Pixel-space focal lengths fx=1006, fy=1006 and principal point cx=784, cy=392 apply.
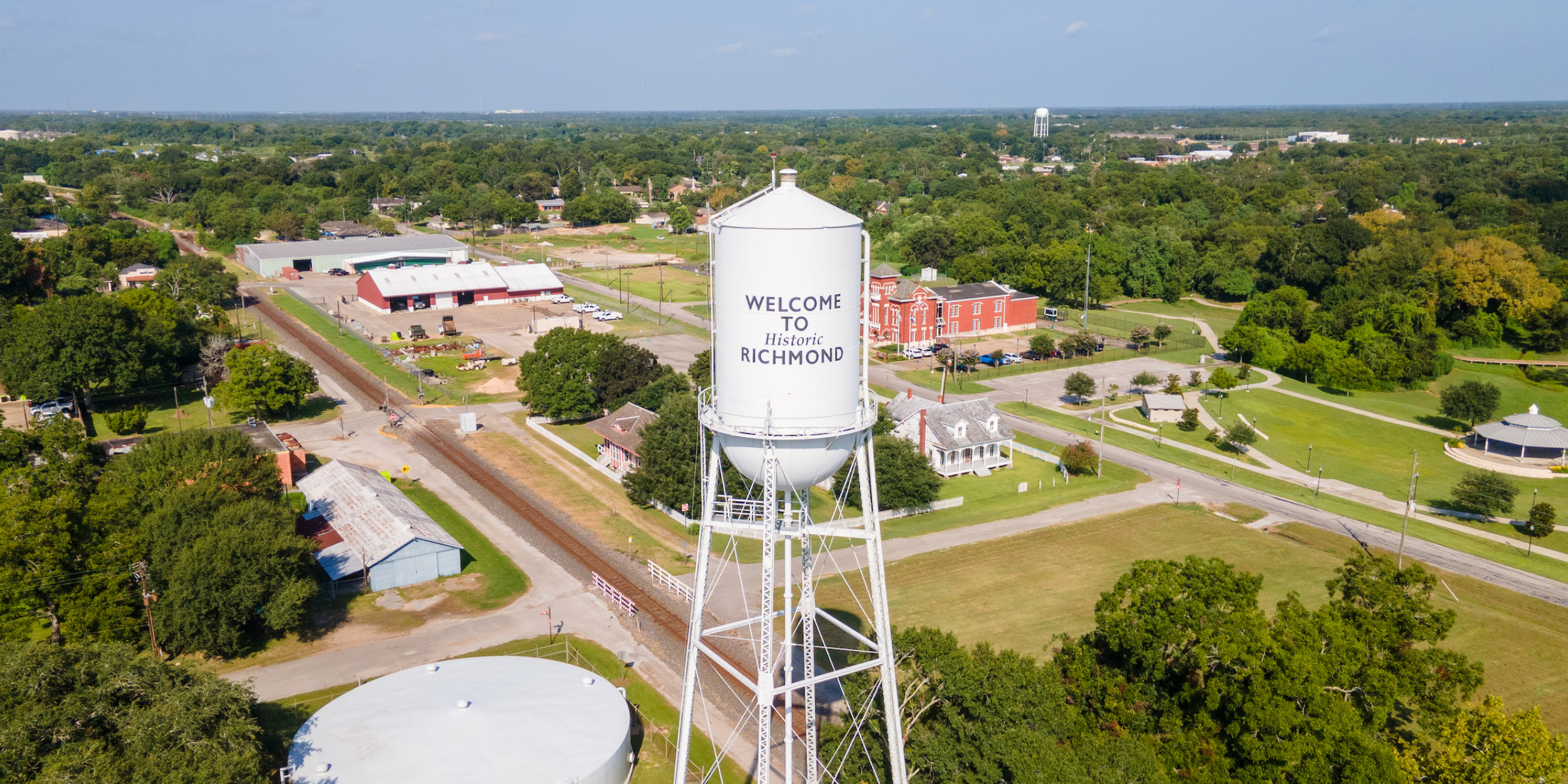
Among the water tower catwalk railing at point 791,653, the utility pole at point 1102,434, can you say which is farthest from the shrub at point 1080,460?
the water tower catwalk railing at point 791,653

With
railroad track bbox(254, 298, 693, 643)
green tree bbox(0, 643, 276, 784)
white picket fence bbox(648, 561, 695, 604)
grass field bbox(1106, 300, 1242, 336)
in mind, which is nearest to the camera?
green tree bbox(0, 643, 276, 784)

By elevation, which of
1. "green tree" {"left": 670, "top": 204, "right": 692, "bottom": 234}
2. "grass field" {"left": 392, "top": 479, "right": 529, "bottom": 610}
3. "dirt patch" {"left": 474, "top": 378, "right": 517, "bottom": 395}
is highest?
"green tree" {"left": 670, "top": 204, "right": 692, "bottom": 234}

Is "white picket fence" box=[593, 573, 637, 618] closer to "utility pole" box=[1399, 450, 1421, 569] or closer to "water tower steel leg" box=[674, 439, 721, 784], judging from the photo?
"water tower steel leg" box=[674, 439, 721, 784]

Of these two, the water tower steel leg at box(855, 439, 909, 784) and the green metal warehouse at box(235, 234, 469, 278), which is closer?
the water tower steel leg at box(855, 439, 909, 784)

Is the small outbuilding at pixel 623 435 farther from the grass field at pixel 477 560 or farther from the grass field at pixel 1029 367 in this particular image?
the grass field at pixel 1029 367

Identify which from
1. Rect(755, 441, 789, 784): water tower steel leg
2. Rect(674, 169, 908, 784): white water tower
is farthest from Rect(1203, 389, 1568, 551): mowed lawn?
Rect(755, 441, 789, 784): water tower steel leg

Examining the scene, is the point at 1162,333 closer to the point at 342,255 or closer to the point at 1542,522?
the point at 1542,522

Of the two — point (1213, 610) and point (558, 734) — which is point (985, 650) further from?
point (558, 734)

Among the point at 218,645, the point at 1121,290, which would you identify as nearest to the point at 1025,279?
the point at 1121,290
